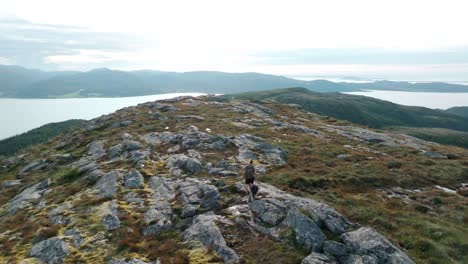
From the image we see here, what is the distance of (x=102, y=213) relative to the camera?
28.2 m

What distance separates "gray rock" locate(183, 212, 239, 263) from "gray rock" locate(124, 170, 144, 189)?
10.5 meters

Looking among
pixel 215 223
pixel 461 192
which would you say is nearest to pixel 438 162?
pixel 461 192

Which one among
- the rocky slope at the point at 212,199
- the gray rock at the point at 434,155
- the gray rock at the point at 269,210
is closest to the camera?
the rocky slope at the point at 212,199

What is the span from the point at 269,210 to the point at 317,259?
20.4 ft

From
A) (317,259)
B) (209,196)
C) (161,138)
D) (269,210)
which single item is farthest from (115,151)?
(317,259)

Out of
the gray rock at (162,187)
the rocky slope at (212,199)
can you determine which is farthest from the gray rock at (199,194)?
the gray rock at (162,187)

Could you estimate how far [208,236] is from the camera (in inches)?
900

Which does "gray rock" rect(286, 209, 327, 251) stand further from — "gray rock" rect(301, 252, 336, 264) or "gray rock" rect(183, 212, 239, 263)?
"gray rock" rect(183, 212, 239, 263)

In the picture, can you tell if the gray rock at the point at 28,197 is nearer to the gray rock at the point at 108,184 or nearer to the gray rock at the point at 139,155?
the gray rock at the point at 108,184

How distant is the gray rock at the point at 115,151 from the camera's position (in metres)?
44.0

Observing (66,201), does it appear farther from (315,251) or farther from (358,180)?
(358,180)

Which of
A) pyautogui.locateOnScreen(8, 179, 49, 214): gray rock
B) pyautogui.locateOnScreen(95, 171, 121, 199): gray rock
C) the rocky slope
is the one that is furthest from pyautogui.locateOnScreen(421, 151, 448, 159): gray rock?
pyautogui.locateOnScreen(8, 179, 49, 214): gray rock

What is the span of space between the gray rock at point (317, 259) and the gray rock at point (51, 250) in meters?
16.6

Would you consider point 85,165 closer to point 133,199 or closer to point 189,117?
point 133,199
